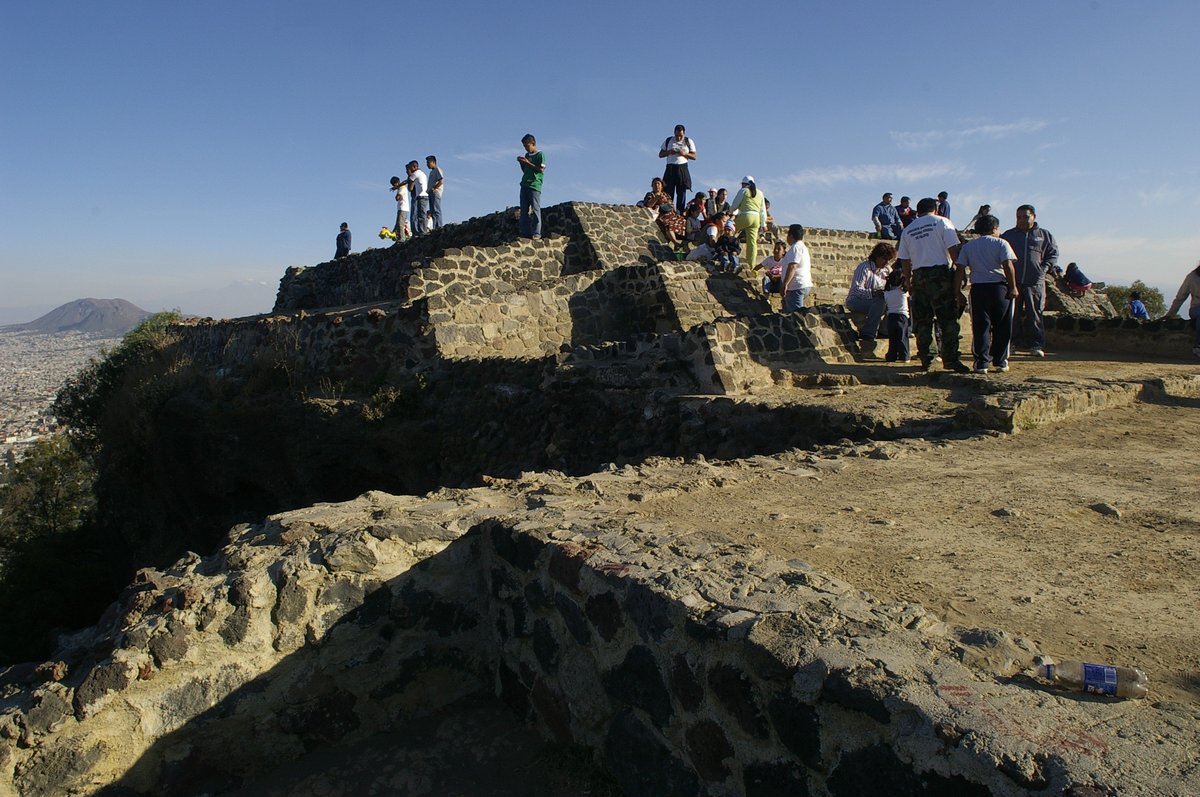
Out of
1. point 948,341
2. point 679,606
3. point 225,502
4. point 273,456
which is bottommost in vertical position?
point 225,502

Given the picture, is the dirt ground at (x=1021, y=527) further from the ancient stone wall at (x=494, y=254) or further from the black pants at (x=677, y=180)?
the black pants at (x=677, y=180)

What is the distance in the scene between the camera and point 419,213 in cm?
1816

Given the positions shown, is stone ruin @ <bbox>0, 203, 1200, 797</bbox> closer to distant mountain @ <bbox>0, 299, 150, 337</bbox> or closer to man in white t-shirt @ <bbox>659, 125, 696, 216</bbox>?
man in white t-shirt @ <bbox>659, 125, 696, 216</bbox>

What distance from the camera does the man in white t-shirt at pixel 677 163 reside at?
16.2 metres

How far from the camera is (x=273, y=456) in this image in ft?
38.0

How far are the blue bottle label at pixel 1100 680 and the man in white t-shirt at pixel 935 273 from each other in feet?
19.5

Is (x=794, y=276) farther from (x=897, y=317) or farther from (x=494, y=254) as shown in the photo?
(x=494, y=254)

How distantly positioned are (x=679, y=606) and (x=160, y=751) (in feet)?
6.93

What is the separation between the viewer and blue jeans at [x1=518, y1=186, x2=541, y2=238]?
1447 centimetres

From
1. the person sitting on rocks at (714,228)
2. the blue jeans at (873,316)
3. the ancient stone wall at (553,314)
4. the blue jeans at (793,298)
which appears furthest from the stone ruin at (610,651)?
the person sitting on rocks at (714,228)

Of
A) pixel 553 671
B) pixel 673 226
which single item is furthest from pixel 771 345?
pixel 673 226

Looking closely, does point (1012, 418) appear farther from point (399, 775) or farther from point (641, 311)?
point (641, 311)

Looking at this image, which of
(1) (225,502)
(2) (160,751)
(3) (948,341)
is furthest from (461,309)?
(2) (160,751)

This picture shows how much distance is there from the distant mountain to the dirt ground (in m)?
137
